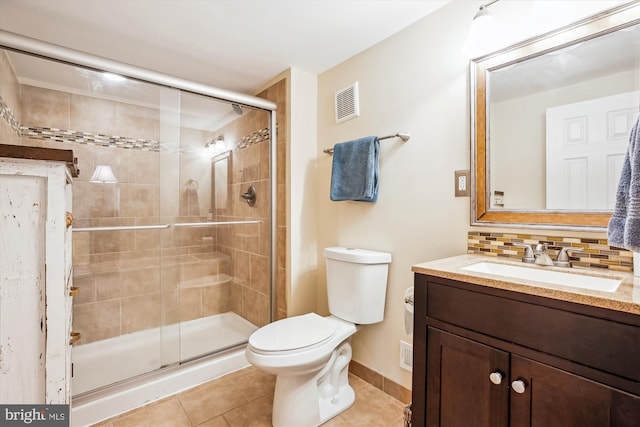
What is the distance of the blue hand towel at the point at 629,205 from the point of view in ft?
2.47

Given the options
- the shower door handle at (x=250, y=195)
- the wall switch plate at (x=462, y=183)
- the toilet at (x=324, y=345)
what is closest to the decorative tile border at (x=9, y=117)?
the shower door handle at (x=250, y=195)

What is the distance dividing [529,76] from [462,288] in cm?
95

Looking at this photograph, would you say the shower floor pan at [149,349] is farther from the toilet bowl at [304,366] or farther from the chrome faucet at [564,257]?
the chrome faucet at [564,257]

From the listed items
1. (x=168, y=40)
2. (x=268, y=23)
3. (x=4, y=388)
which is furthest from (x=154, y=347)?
(x=268, y=23)

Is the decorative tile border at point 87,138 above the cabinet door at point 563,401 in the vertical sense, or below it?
above

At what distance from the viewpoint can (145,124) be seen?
82.0 inches

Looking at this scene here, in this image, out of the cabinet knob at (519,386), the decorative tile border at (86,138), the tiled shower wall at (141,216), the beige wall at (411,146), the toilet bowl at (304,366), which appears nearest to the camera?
the cabinet knob at (519,386)

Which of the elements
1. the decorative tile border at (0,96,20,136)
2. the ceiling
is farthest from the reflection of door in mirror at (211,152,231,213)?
the decorative tile border at (0,96,20,136)

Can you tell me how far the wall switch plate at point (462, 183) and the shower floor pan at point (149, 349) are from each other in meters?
A: 1.80

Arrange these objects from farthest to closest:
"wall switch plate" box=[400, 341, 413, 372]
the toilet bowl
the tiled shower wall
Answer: the tiled shower wall
"wall switch plate" box=[400, 341, 413, 372]
the toilet bowl

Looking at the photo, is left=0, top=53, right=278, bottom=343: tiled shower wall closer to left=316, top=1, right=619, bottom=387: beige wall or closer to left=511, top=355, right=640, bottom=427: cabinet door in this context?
left=316, top=1, right=619, bottom=387: beige wall

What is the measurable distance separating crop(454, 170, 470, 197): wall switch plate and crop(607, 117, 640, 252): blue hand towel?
0.57m

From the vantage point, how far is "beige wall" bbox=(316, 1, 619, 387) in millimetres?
1424

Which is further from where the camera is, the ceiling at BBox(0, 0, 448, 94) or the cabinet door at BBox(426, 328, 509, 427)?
the ceiling at BBox(0, 0, 448, 94)
